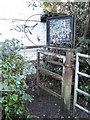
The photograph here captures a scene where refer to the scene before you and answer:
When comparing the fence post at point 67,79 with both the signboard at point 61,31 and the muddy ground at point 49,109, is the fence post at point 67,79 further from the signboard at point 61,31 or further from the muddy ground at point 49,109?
the signboard at point 61,31

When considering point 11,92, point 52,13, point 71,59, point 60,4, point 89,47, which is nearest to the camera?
point 11,92

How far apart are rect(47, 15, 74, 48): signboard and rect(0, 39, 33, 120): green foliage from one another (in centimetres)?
185

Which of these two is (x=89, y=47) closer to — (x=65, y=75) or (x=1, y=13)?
(x=65, y=75)

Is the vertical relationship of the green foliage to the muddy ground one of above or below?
above

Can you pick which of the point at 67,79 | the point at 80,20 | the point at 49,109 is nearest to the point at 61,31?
the point at 80,20

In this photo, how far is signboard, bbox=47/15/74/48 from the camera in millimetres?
4984

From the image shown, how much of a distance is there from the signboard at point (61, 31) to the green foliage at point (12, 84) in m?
1.85

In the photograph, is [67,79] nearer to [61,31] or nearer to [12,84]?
[12,84]

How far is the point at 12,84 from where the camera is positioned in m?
2.87

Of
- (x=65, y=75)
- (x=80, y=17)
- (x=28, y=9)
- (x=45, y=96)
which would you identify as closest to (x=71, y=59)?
(x=65, y=75)

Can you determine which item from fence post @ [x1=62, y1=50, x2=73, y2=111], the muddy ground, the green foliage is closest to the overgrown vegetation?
fence post @ [x1=62, y1=50, x2=73, y2=111]

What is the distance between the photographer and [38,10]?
6.23 meters

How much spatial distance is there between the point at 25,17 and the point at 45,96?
7.81ft

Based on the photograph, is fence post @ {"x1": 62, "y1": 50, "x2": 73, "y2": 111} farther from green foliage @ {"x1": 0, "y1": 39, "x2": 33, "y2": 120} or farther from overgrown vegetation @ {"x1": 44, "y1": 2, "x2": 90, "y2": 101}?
green foliage @ {"x1": 0, "y1": 39, "x2": 33, "y2": 120}
